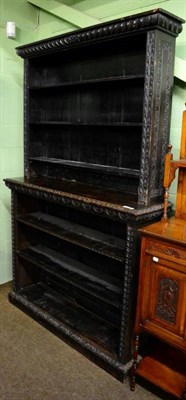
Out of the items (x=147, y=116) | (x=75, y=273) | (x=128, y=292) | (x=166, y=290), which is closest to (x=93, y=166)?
(x=147, y=116)

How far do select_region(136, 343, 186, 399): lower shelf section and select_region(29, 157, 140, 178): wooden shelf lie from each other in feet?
3.89

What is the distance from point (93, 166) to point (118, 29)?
0.93 m

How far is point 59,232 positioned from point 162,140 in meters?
1.02

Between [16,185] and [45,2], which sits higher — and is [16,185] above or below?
below

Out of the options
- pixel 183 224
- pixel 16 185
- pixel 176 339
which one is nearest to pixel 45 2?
pixel 16 185

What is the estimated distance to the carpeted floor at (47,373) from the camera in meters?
1.99

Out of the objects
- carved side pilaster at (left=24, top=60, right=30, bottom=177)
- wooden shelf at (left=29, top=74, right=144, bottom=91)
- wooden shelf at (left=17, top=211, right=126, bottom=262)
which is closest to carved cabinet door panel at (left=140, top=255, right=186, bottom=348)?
wooden shelf at (left=17, top=211, right=126, bottom=262)

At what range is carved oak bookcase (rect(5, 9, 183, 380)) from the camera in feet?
6.40

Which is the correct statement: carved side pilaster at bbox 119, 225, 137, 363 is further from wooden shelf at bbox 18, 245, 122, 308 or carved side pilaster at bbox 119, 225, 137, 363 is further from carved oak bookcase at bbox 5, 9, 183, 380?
wooden shelf at bbox 18, 245, 122, 308

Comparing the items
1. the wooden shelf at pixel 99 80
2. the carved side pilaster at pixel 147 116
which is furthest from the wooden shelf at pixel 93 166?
the wooden shelf at pixel 99 80

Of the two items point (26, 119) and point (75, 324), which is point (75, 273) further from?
point (26, 119)

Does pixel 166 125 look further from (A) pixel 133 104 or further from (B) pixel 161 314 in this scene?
(B) pixel 161 314

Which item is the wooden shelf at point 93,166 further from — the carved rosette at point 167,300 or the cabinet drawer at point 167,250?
the carved rosette at point 167,300

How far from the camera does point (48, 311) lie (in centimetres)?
267
